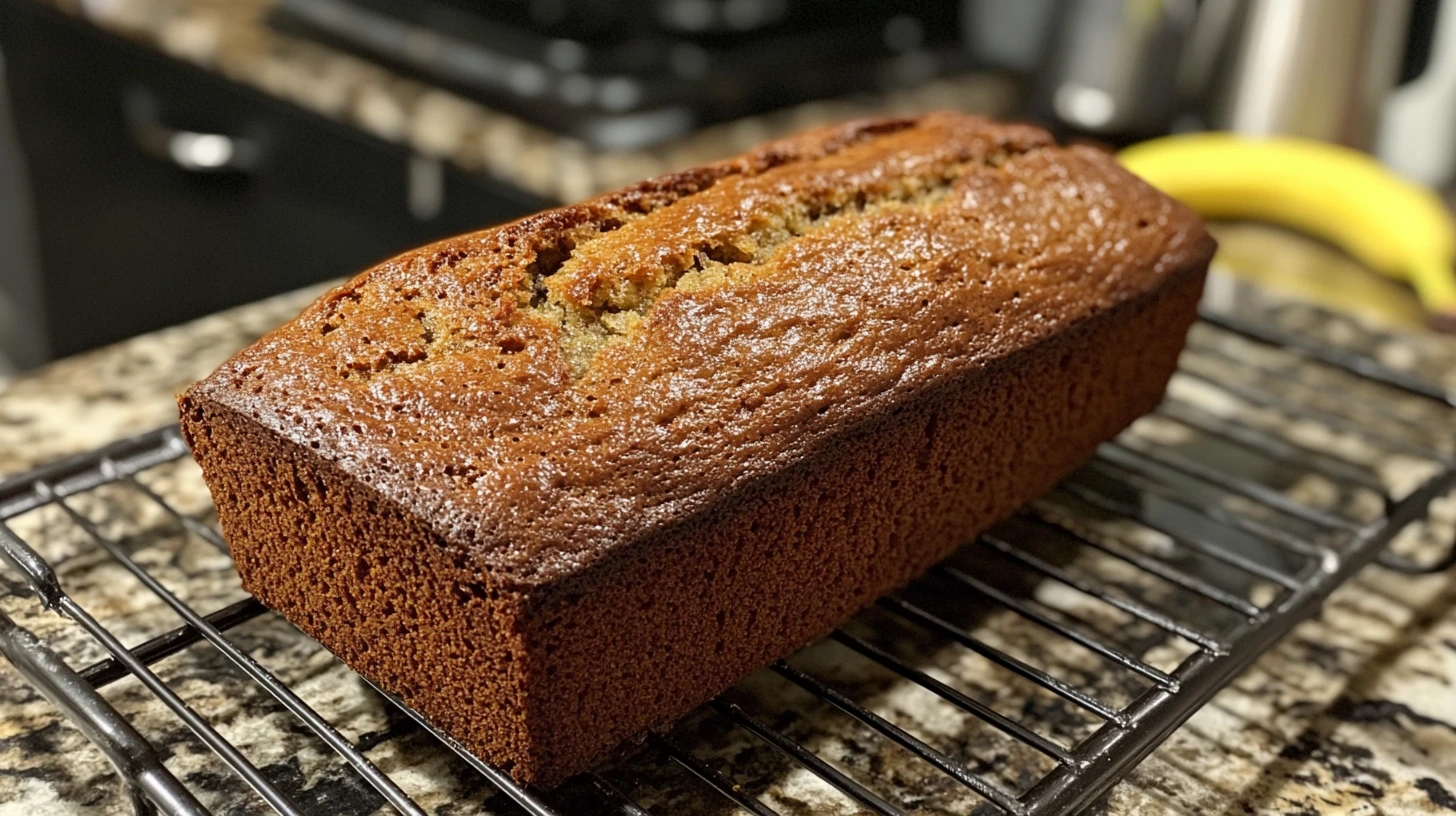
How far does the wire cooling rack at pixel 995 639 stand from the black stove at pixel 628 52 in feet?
3.14

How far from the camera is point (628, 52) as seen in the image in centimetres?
197

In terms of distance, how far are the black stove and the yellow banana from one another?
0.58 meters

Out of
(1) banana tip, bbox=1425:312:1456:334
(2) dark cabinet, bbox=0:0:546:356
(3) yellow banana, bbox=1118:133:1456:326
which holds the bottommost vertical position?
(2) dark cabinet, bbox=0:0:546:356

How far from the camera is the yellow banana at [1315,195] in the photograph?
1707 mm

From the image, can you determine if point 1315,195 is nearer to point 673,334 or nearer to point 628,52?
point 628,52

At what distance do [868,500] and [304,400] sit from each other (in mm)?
393

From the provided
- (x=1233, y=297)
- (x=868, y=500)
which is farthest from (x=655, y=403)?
(x=1233, y=297)

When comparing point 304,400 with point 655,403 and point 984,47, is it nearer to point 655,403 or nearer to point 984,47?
point 655,403

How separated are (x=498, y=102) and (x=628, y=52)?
23 centimetres

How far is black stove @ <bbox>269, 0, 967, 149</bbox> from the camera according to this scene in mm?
1938

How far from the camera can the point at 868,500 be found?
0.92 meters

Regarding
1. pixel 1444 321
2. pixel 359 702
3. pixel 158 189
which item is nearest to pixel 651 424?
pixel 359 702

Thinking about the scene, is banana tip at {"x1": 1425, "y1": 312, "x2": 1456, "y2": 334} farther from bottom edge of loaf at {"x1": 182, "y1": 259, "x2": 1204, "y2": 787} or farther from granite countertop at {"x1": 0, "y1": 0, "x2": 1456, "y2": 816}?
bottom edge of loaf at {"x1": 182, "y1": 259, "x2": 1204, "y2": 787}

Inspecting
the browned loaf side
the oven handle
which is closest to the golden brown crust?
the browned loaf side
